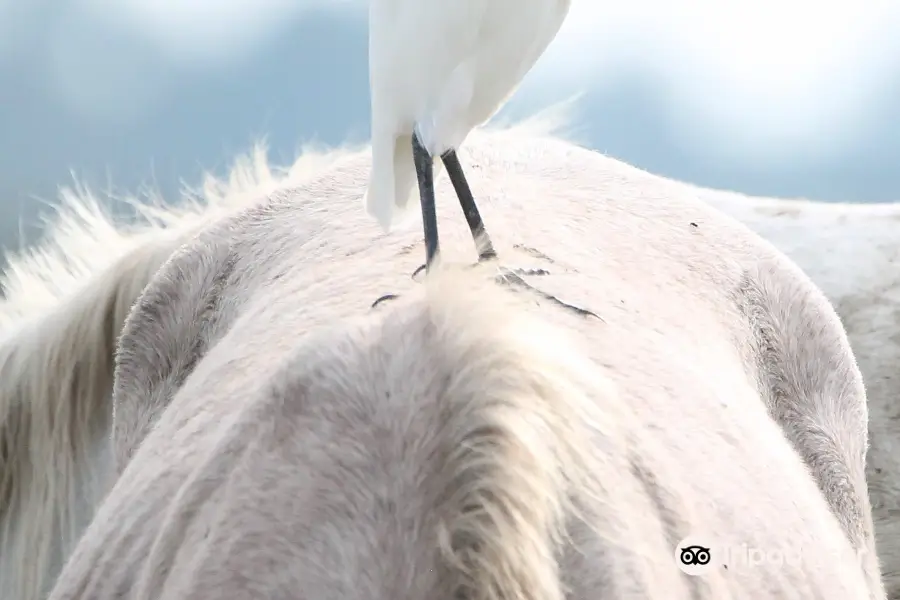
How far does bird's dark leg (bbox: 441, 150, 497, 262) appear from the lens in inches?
20.4

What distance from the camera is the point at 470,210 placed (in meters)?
0.55

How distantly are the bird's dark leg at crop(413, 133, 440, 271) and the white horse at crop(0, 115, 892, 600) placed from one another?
3 centimetres

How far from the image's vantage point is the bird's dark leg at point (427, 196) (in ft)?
1.62

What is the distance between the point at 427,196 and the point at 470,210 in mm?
29

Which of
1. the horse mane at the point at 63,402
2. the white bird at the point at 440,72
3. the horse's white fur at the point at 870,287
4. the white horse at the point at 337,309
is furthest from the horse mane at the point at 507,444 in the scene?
the horse's white fur at the point at 870,287

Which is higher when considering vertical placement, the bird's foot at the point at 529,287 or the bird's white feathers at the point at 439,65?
the bird's white feathers at the point at 439,65

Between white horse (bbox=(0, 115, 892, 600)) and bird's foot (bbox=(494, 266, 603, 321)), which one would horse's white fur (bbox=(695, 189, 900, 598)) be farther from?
bird's foot (bbox=(494, 266, 603, 321))

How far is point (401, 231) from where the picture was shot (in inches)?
23.7

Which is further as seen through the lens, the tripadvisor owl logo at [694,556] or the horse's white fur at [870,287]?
A: the horse's white fur at [870,287]

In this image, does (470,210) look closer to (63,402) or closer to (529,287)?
Answer: (529,287)

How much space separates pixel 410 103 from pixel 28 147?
267 centimetres

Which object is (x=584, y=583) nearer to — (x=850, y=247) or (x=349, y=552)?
(x=349, y=552)

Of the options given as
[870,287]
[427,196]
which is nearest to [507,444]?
[427,196]

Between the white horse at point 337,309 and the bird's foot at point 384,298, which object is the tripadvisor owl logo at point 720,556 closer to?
the white horse at point 337,309
